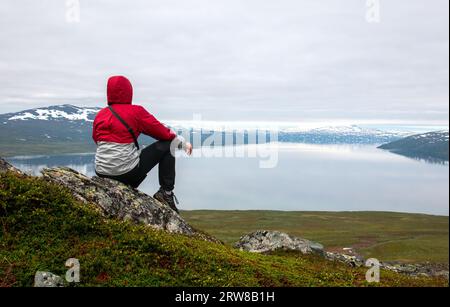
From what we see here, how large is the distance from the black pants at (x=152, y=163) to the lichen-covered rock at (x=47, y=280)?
614cm

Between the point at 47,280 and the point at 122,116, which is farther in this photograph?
the point at 122,116

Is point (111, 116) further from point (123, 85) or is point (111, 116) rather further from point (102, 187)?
point (102, 187)

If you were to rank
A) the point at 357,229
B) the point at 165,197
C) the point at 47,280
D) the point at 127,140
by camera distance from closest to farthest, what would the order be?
the point at 47,280, the point at 127,140, the point at 165,197, the point at 357,229

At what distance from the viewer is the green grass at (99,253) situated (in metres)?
10.4

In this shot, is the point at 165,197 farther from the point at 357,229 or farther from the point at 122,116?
the point at 357,229

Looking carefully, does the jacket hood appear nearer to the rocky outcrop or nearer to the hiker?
the hiker

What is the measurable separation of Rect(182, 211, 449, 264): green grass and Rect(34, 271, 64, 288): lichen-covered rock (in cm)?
8257

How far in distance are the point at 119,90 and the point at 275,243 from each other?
42.3 ft

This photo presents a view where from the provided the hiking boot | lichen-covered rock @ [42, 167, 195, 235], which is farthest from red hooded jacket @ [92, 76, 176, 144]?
the hiking boot

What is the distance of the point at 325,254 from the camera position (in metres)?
21.2

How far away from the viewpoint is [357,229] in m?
131

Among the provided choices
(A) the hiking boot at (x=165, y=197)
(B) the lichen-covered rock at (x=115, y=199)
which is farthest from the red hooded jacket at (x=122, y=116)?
(A) the hiking boot at (x=165, y=197)

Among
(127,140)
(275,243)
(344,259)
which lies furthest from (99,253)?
(344,259)

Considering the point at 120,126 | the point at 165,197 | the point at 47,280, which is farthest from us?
the point at 165,197
